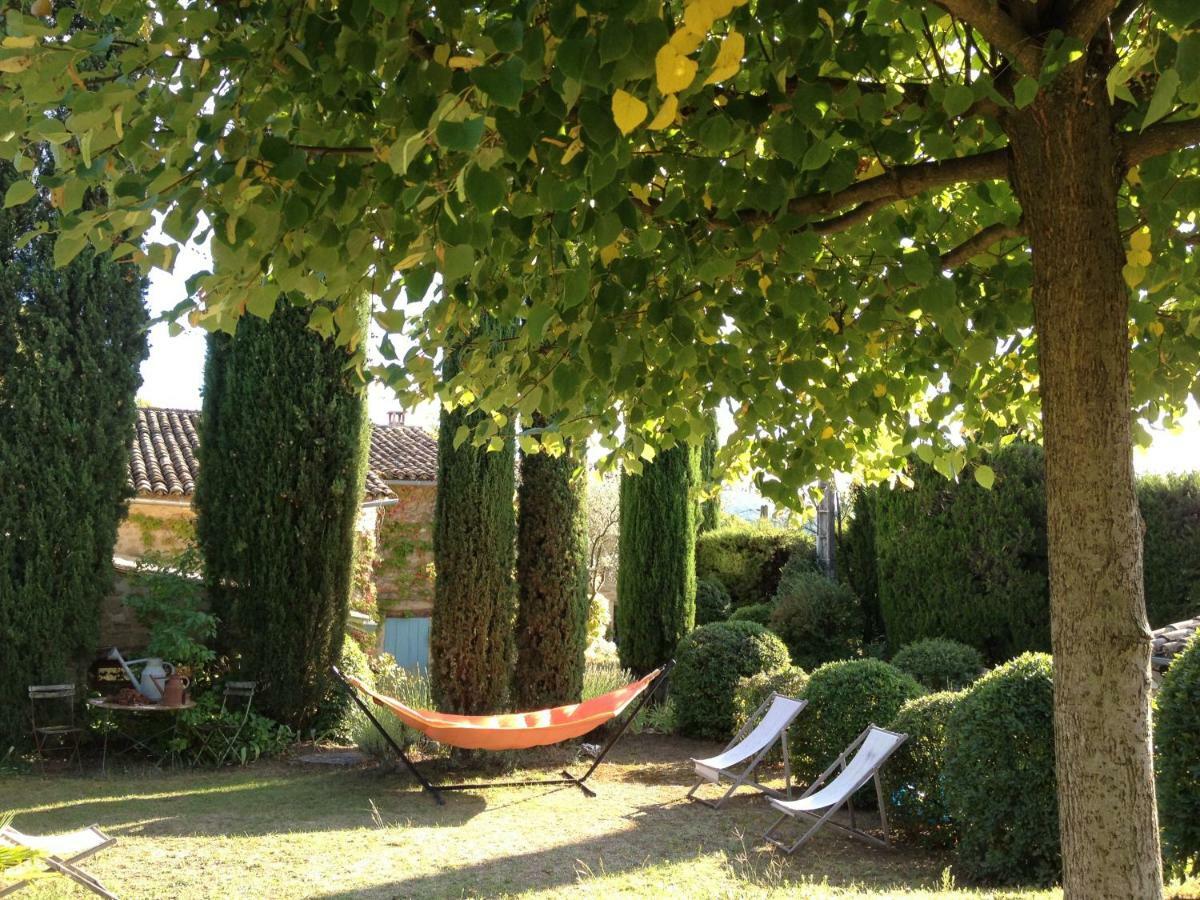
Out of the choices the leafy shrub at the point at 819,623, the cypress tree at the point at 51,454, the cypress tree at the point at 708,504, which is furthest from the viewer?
the cypress tree at the point at 708,504

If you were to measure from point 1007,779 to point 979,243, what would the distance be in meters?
3.15

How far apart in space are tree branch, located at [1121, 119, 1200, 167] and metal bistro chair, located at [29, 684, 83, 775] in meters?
8.60

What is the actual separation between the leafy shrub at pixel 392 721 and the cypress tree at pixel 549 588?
94 centimetres

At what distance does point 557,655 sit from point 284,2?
7877 mm

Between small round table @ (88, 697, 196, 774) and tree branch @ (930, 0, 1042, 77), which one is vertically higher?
tree branch @ (930, 0, 1042, 77)

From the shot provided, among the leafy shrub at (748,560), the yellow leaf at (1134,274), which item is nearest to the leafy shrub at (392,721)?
the leafy shrub at (748,560)

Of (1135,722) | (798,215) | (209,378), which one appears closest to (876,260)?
(798,215)

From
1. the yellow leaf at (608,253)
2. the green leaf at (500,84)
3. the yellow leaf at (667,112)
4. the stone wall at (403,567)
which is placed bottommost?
the stone wall at (403,567)

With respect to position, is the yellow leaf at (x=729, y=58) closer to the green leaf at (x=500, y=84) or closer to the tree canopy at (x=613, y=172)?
the tree canopy at (x=613, y=172)

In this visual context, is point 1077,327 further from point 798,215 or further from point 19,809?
point 19,809

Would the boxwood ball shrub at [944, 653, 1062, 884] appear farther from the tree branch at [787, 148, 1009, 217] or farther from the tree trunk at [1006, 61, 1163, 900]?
the tree branch at [787, 148, 1009, 217]

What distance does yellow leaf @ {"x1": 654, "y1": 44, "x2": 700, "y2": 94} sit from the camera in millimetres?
1327

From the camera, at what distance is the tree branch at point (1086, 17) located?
1845mm

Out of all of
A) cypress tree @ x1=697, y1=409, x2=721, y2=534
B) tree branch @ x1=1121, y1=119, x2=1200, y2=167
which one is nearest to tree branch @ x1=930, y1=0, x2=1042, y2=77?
tree branch @ x1=1121, y1=119, x2=1200, y2=167
